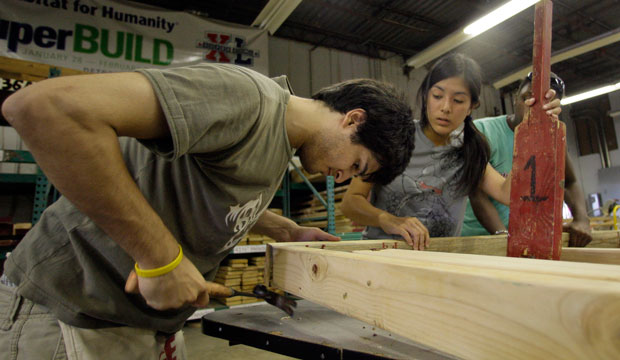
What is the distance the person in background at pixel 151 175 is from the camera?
72cm

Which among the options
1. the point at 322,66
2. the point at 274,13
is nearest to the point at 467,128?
the point at 274,13

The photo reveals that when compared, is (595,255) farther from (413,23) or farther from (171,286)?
(413,23)

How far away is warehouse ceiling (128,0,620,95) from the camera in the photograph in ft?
21.9

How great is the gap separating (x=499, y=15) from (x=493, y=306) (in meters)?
6.04

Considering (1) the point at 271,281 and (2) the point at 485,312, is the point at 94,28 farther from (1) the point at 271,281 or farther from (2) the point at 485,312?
(2) the point at 485,312

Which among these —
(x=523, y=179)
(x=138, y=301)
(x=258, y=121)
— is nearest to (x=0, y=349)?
(x=138, y=301)

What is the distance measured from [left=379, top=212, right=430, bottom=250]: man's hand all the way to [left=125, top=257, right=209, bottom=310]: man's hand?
88 centimetres

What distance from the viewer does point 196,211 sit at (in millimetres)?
1059

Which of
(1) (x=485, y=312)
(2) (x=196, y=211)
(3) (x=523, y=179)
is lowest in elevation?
→ (1) (x=485, y=312)

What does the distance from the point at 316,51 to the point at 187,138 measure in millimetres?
7447

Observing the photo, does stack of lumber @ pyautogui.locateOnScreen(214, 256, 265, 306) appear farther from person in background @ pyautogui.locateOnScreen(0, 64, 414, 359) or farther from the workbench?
person in background @ pyautogui.locateOnScreen(0, 64, 414, 359)

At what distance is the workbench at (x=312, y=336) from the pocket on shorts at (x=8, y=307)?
77 cm

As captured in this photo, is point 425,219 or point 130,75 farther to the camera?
point 425,219

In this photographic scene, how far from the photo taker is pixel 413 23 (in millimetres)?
7469
